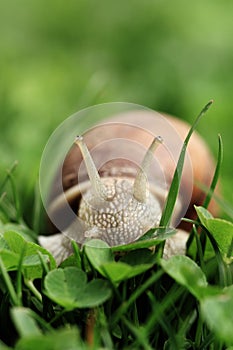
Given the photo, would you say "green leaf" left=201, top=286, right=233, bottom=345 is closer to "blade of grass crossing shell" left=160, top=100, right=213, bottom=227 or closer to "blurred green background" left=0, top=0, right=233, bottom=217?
"blade of grass crossing shell" left=160, top=100, right=213, bottom=227

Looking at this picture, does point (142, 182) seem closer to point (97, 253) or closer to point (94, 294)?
point (97, 253)

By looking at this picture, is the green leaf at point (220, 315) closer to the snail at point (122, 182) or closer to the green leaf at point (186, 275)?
the green leaf at point (186, 275)

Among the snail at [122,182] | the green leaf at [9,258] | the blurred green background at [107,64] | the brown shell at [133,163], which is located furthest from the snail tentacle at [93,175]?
the blurred green background at [107,64]

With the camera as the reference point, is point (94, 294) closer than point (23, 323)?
No

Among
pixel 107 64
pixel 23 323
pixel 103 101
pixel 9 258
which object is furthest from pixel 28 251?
pixel 107 64

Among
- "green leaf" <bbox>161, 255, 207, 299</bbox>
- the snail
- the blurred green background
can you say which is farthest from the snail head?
the blurred green background

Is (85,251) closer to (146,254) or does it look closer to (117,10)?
(146,254)

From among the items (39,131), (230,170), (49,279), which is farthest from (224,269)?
(39,131)
